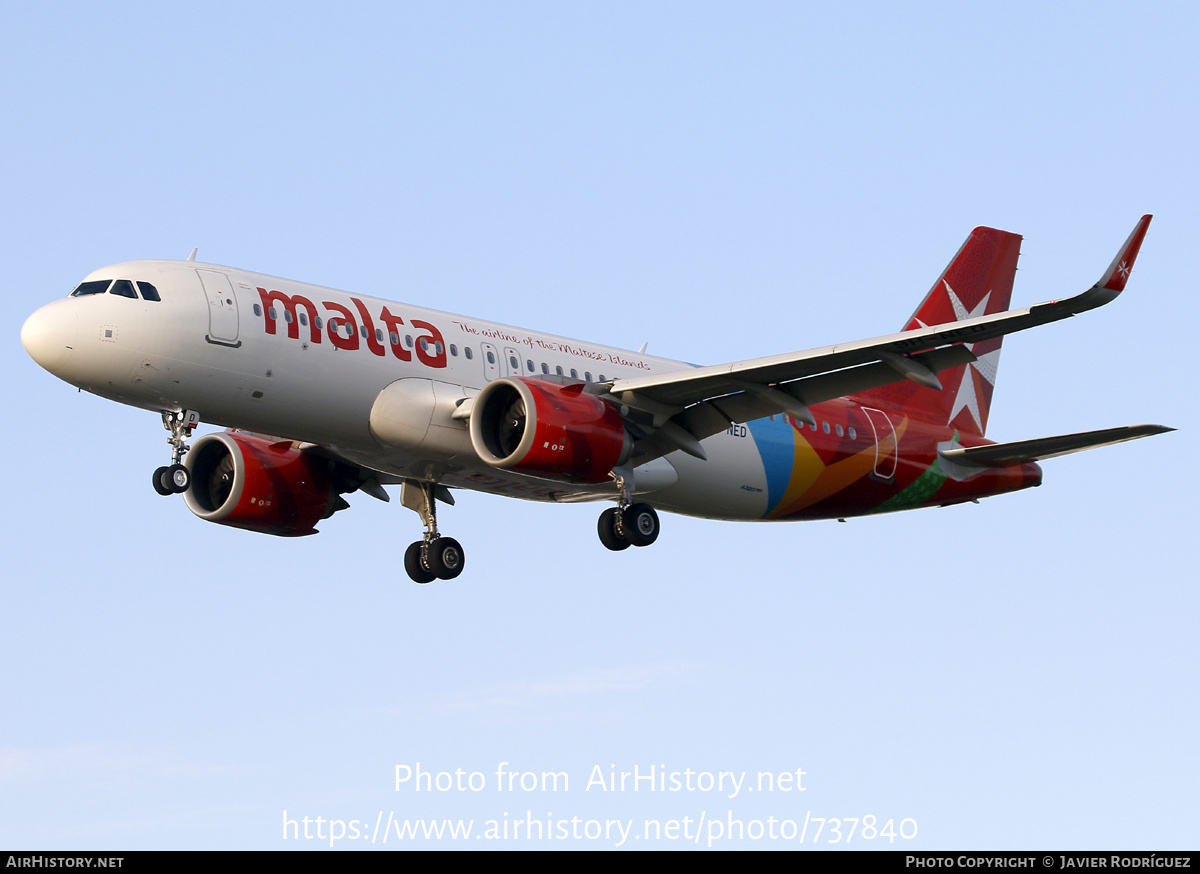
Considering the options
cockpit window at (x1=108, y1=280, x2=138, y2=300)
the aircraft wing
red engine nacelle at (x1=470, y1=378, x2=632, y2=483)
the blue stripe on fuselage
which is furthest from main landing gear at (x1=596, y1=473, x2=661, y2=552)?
cockpit window at (x1=108, y1=280, x2=138, y2=300)

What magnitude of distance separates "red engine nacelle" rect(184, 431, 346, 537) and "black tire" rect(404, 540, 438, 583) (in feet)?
6.46

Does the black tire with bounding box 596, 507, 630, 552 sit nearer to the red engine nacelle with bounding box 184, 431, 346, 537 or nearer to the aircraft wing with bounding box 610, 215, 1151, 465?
the aircraft wing with bounding box 610, 215, 1151, 465

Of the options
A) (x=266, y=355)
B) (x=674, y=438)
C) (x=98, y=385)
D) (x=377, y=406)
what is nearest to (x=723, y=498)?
(x=674, y=438)

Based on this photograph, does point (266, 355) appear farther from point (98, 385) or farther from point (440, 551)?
point (440, 551)

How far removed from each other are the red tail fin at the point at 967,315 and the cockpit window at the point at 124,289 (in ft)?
57.8

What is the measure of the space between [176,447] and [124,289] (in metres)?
3.01

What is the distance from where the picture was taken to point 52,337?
30.7 m

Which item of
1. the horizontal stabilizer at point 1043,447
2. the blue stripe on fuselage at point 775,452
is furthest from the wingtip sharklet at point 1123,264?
the blue stripe on fuselage at point 775,452

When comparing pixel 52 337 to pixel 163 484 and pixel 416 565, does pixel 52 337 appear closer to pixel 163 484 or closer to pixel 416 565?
pixel 163 484

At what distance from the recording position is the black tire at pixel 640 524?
3509 centimetres

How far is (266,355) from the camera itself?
31609 millimetres

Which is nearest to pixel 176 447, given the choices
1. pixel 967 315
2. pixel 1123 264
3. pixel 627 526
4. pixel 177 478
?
pixel 177 478

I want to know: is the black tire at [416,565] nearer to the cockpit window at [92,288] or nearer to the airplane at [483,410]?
the airplane at [483,410]

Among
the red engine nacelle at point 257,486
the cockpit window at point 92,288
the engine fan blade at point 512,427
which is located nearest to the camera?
the cockpit window at point 92,288
